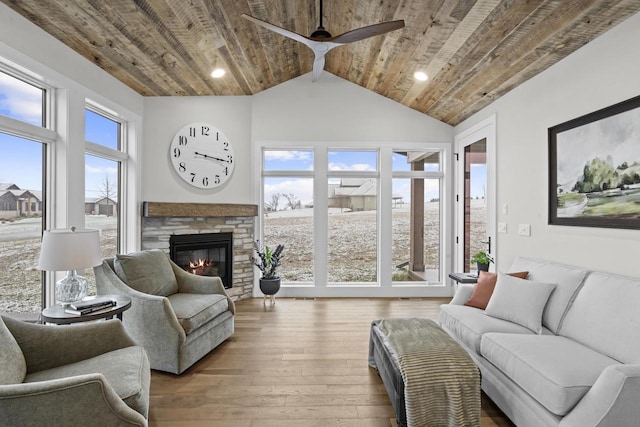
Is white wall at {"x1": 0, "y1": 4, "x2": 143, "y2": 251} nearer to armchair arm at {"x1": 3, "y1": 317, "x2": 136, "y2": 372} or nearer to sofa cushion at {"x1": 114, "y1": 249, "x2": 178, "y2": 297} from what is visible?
sofa cushion at {"x1": 114, "y1": 249, "x2": 178, "y2": 297}

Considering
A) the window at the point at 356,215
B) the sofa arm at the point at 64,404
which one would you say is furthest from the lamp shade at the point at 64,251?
the window at the point at 356,215

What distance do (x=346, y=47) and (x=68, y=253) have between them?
3592 millimetres

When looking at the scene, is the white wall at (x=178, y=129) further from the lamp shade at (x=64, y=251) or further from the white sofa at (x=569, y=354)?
the white sofa at (x=569, y=354)

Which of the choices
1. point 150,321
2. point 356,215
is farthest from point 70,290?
point 356,215

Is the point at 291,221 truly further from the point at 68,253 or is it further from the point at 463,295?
the point at 68,253

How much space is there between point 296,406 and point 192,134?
12.1 ft

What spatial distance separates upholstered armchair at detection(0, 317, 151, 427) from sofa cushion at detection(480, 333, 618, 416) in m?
1.99

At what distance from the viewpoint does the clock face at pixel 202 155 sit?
4.59 meters

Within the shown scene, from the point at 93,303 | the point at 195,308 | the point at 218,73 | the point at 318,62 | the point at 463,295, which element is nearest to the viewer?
the point at 93,303

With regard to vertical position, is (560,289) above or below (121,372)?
above

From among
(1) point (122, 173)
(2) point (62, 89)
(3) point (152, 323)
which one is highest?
(2) point (62, 89)

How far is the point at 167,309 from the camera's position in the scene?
8.89ft

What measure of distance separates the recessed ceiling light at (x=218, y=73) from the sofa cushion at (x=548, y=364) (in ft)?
12.6

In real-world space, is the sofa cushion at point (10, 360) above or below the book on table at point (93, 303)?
below
